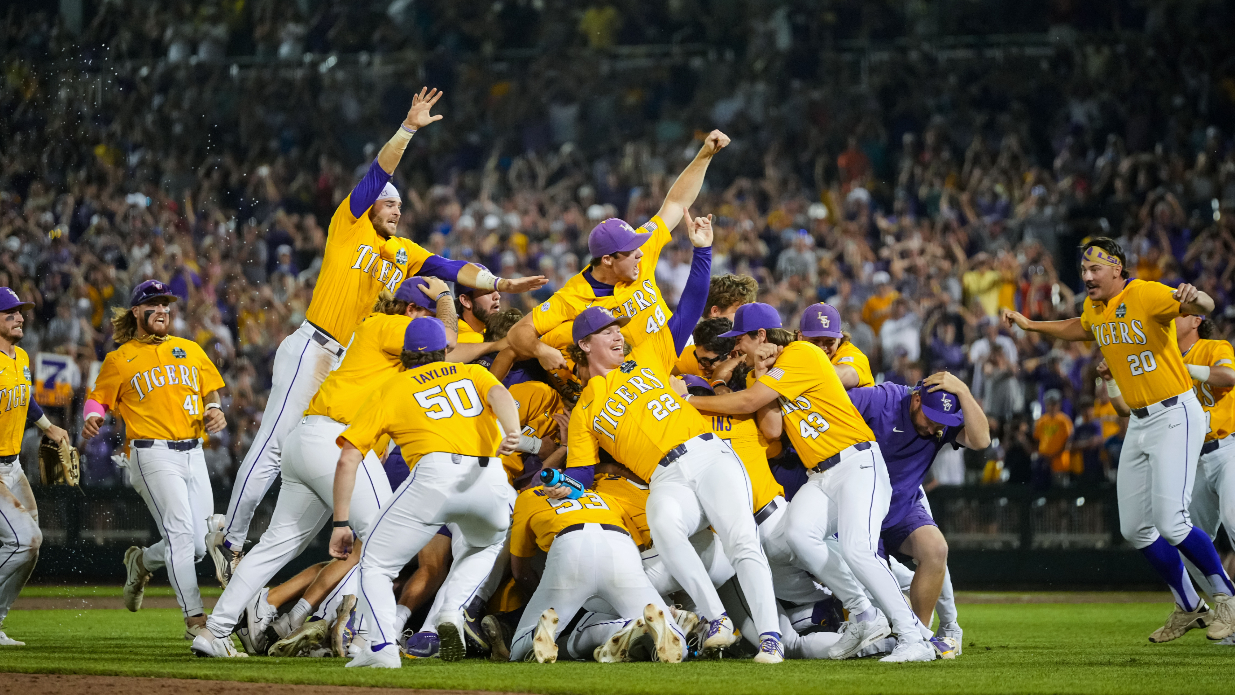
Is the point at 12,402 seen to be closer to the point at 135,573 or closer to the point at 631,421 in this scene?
the point at 135,573

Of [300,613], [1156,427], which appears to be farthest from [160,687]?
[1156,427]

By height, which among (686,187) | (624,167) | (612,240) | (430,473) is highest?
(686,187)

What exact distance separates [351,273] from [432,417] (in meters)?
2.24

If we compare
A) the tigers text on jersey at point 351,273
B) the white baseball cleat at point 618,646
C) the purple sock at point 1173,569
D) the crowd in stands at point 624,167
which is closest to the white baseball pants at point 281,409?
the tigers text on jersey at point 351,273

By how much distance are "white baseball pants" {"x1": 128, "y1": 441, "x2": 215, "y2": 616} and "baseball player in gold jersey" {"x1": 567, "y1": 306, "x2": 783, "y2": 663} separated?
2.82 metres

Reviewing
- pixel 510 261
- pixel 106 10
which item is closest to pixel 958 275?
pixel 510 261

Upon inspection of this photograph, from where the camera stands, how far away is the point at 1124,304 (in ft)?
28.9

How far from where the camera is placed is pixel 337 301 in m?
8.73

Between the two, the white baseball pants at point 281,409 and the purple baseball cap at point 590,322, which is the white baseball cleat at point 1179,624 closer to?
the purple baseball cap at point 590,322

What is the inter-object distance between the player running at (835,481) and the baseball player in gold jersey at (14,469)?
15.8 ft

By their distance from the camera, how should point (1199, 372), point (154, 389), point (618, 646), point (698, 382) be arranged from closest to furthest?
point (618, 646) → point (698, 382) → point (1199, 372) → point (154, 389)

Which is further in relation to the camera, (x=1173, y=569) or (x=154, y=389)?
(x=154, y=389)

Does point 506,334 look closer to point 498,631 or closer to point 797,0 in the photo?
point 498,631

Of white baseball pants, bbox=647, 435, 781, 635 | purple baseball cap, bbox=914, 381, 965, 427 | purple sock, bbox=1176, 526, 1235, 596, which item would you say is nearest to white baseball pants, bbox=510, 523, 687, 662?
white baseball pants, bbox=647, 435, 781, 635
